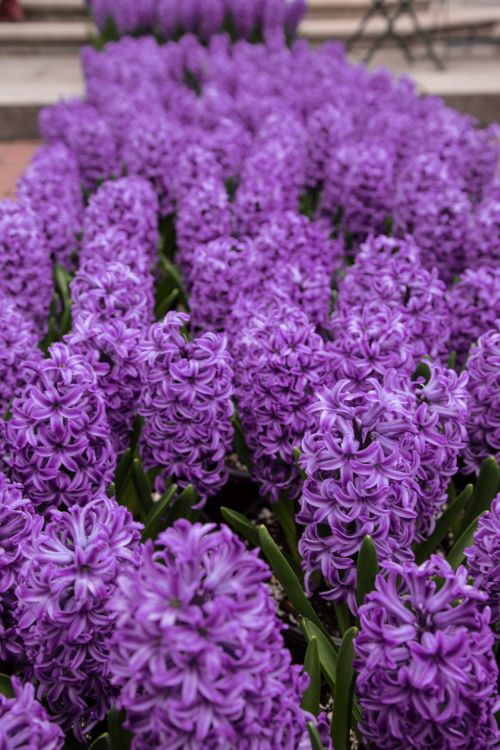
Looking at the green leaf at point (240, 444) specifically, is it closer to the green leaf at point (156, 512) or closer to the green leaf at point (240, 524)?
the green leaf at point (240, 524)

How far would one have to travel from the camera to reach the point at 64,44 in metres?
13.9

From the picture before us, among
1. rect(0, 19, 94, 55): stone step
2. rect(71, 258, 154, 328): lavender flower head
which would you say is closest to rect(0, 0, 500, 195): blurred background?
rect(0, 19, 94, 55): stone step

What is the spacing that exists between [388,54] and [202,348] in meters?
13.7

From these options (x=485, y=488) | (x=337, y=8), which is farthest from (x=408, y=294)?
(x=337, y=8)

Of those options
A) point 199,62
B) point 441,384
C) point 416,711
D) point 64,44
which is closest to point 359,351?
point 441,384

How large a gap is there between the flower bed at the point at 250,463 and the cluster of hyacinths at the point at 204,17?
5.66 metres

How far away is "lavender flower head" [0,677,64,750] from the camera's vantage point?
1240 millimetres

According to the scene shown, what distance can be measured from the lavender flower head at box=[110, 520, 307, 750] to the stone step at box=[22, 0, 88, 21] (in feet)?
51.9

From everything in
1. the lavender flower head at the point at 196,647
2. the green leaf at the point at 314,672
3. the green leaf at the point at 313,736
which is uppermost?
the lavender flower head at the point at 196,647

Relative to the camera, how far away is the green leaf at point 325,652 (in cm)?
188

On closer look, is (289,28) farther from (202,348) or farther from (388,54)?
(202,348)

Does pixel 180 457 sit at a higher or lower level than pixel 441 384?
lower

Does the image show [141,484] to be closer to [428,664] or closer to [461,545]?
[461,545]

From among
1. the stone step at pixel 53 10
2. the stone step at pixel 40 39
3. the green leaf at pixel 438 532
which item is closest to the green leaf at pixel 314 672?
the green leaf at pixel 438 532
